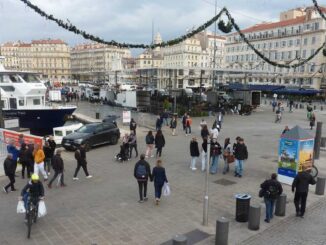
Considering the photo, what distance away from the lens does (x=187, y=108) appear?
33750 millimetres

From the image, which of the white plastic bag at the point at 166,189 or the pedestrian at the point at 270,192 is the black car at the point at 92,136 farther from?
the pedestrian at the point at 270,192

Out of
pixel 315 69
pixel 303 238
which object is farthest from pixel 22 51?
pixel 303 238

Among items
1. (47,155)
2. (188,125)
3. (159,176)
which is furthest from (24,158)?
(188,125)

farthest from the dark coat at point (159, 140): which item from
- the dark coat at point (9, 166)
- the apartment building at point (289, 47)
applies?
the apartment building at point (289, 47)

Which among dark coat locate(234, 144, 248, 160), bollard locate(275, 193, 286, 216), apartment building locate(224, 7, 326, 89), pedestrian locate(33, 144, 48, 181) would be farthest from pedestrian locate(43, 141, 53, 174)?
apartment building locate(224, 7, 326, 89)

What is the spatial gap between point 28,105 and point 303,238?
930 inches

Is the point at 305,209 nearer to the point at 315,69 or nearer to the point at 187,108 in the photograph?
the point at 187,108

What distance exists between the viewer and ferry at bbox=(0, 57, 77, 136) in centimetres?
2514

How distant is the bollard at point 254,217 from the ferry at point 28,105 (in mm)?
20623

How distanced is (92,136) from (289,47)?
235 ft

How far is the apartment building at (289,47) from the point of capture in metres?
71.2

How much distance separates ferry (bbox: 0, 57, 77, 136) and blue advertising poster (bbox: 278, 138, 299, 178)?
61.2 feet

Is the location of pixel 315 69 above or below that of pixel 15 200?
above

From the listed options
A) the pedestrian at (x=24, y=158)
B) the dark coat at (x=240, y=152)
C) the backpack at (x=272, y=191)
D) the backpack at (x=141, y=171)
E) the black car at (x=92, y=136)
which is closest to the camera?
the backpack at (x=272, y=191)
